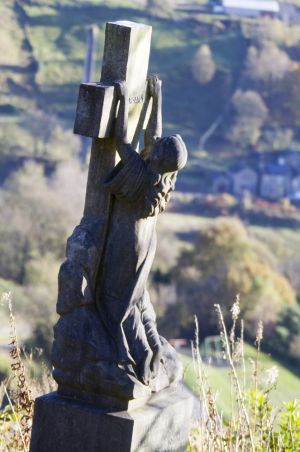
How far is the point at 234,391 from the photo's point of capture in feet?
24.5

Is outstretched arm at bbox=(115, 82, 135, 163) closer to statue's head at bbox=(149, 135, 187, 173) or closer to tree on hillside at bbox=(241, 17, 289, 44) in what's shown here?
statue's head at bbox=(149, 135, 187, 173)

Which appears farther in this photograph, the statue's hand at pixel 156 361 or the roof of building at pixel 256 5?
the roof of building at pixel 256 5

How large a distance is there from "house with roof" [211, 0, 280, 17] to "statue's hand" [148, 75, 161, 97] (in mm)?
52636

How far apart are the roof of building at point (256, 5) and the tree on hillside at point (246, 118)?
177 inches

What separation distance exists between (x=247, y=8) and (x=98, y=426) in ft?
187

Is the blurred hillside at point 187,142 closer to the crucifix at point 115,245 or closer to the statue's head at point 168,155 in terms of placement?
the crucifix at point 115,245

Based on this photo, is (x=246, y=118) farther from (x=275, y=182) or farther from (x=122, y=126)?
(x=122, y=126)

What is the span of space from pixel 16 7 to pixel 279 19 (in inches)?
593

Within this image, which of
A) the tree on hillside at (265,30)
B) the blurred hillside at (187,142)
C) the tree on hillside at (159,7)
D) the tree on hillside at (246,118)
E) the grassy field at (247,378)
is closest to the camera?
the grassy field at (247,378)

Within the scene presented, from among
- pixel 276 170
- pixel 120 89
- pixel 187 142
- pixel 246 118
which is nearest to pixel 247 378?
pixel 120 89

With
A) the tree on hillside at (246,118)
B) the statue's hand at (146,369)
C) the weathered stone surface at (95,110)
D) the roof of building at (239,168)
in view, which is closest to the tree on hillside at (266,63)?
the tree on hillside at (246,118)

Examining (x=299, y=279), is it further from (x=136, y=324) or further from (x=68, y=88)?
(x=136, y=324)

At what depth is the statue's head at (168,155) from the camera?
6.66 meters

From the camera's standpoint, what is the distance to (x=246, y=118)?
6300 centimetres
